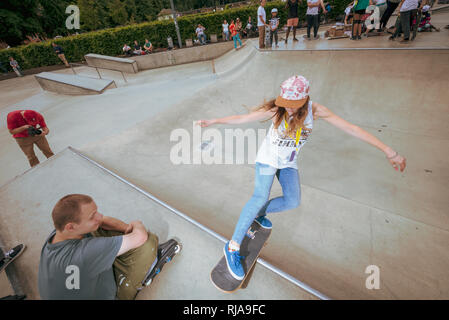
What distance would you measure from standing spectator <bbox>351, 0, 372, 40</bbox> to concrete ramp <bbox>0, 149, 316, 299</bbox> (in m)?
8.71

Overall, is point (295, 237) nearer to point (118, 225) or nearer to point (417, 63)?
point (118, 225)

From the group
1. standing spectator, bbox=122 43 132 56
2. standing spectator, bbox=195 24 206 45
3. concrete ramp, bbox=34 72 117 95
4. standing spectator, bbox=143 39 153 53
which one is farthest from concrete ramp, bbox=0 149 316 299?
standing spectator, bbox=122 43 132 56

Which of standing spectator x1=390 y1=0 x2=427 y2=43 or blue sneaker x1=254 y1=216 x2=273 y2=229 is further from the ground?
standing spectator x1=390 y1=0 x2=427 y2=43

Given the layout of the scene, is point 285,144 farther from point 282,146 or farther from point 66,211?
point 66,211

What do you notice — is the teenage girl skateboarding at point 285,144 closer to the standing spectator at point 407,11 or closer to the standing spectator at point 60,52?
the standing spectator at point 407,11

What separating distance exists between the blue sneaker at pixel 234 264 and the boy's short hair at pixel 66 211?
1.33 meters

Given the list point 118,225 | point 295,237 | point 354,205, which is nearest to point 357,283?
point 295,237

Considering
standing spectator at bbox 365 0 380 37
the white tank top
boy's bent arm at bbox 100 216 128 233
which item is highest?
standing spectator at bbox 365 0 380 37

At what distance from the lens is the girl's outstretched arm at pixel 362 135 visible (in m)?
1.82

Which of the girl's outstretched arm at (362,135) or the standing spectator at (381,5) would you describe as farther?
the standing spectator at (381,5)

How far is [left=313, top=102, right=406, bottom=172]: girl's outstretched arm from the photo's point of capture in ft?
5.98

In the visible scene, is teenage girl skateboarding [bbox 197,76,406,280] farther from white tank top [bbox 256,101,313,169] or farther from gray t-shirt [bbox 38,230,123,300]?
gray t-shirt [bbox 38,230,123,300]

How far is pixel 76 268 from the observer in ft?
4.38

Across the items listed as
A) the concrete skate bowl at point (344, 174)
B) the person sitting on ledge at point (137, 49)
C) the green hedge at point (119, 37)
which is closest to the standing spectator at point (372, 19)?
the concrete skate bowl at point (344, 174)
